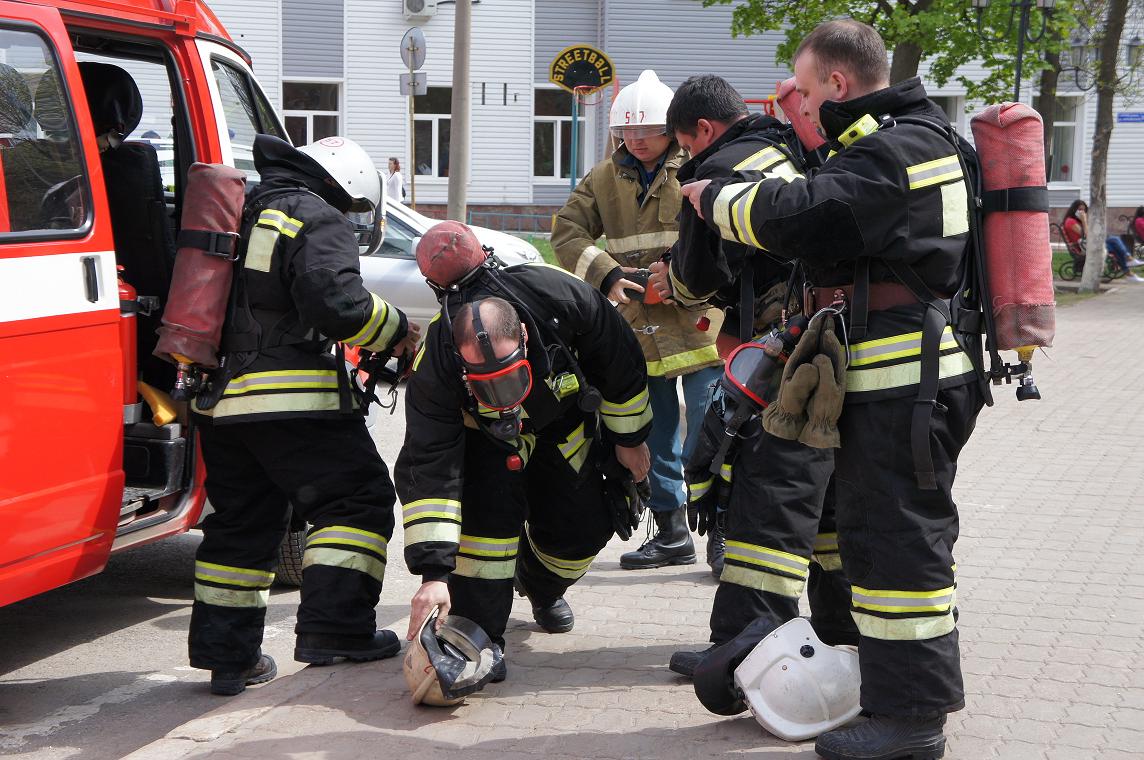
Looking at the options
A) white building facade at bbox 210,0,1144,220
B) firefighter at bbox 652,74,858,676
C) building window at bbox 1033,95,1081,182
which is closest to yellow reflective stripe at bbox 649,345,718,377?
firefighter at bbox 652,74,858,676

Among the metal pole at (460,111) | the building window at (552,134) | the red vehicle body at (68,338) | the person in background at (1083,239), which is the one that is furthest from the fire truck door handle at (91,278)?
the building window at (552,134)

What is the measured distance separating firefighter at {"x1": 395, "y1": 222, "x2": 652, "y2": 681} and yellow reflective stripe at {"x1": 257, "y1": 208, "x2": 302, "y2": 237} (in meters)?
0.54

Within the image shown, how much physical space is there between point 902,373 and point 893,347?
0.24 feet

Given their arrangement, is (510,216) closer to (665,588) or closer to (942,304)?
(665,588)

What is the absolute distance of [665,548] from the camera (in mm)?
5535

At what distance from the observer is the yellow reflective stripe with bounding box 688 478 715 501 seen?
152 inches

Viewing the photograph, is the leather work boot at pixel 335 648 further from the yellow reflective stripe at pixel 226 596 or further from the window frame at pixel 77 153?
the window frame at pixel 77 153

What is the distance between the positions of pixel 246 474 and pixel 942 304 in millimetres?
2489

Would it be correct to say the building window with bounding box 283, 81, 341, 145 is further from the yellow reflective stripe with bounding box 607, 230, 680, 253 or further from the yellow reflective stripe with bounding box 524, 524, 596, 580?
the yellow reflective stripe with bounding box 524, 524, 596, 580

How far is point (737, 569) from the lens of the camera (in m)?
3.73

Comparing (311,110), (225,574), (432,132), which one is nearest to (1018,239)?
(225,574)

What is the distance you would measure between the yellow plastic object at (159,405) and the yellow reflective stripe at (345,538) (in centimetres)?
82

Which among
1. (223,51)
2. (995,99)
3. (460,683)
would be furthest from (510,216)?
(460,683)

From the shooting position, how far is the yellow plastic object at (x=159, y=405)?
182 inches
